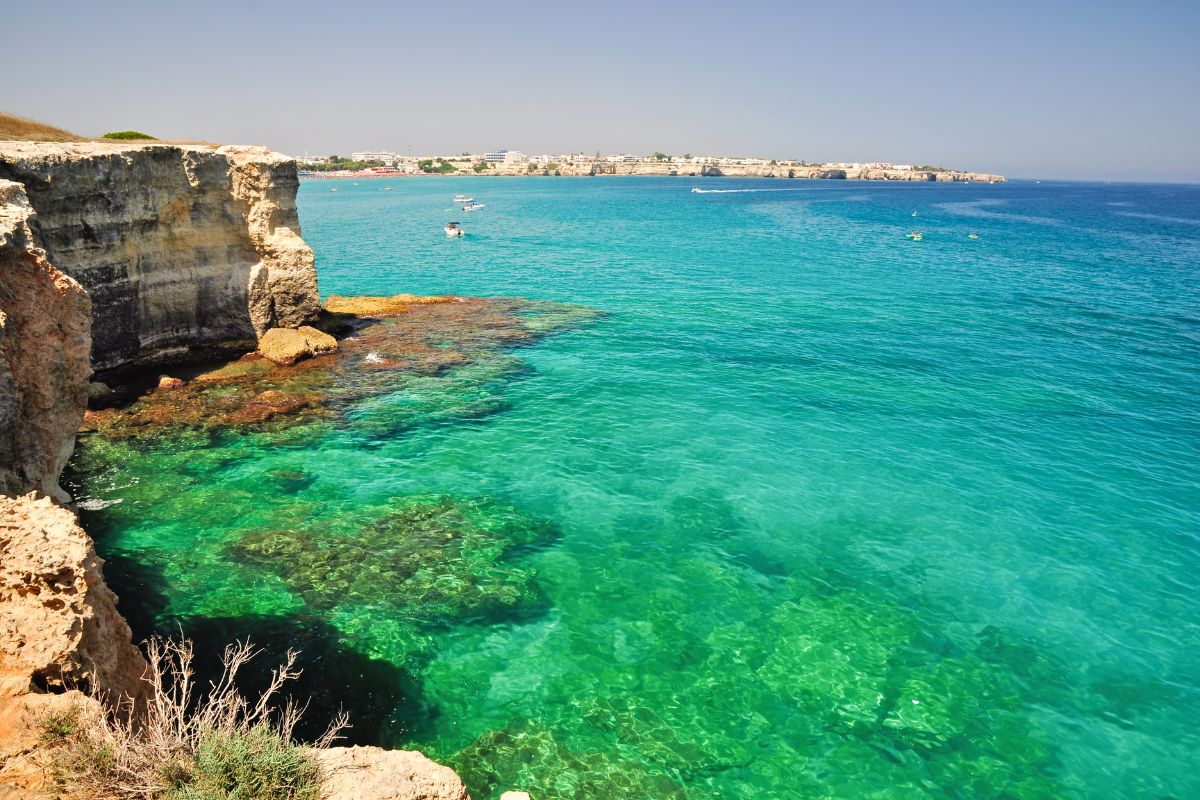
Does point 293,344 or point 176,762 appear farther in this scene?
point 293,344

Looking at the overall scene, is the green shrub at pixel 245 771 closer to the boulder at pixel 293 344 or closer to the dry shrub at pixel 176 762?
the dry shrub at pixel 176 762

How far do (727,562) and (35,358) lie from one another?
14.1 metres

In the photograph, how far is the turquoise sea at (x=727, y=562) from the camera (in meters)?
11.4

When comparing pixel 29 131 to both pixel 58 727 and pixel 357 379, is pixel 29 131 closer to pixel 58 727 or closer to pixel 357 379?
pixel 357 379

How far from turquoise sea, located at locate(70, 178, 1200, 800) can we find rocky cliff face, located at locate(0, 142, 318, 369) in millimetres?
6763

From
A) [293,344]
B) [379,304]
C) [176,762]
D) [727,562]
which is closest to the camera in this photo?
[176,762]

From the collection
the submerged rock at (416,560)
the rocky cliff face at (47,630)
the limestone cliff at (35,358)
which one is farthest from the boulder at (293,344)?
the rocky cliff face at (47,630)

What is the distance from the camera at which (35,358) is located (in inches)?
428

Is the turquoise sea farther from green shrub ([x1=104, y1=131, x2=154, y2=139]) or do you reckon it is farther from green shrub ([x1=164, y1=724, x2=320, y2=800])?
green shrub ([x1=104, y1=131, x2=154, y2=139])

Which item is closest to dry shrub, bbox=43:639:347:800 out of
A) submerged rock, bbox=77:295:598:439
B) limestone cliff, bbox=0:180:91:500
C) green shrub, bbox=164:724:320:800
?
green shrub, bbox=164:724:320:800

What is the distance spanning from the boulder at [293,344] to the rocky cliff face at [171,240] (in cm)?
83

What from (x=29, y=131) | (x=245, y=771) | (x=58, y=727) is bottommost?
(x=245, y=771)

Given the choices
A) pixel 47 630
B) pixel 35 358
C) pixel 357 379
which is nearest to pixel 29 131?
pixel 357 379

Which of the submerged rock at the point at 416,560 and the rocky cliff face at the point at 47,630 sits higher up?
the rocky cliff face at the point at 47,630
